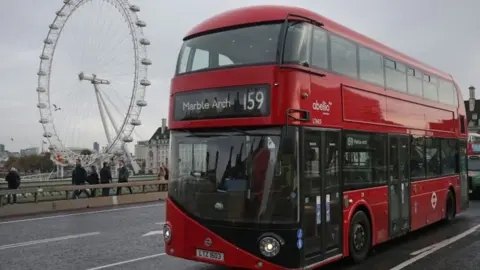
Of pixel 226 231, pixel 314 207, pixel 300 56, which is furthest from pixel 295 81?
pixel 226 231

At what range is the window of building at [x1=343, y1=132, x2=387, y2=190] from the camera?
8227 mm

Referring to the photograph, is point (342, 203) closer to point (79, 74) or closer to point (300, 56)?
point (300, 56)

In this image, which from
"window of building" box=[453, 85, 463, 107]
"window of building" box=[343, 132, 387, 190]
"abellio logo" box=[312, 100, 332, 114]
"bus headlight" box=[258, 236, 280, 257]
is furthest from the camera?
"window of building" box=[453, 85, 463, 107]

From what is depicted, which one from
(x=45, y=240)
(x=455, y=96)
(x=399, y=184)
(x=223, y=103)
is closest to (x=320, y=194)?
(x=223, y=103)

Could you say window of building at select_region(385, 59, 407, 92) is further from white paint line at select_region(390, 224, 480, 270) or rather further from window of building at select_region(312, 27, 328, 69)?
white paint line at select_region(390, 224, 480, 270)

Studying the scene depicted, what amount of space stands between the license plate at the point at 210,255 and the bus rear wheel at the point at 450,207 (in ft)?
27.1

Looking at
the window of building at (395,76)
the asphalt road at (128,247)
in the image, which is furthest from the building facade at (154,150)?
the window of building at (395,76)

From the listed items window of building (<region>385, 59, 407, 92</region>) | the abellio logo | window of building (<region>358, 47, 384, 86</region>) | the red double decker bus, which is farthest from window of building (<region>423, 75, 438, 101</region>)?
the abellio logo

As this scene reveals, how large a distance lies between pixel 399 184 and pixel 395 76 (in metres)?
2.23

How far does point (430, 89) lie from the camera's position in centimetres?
1202

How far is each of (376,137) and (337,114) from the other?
1.65 m

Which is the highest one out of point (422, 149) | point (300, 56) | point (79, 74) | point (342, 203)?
point (79, 74)

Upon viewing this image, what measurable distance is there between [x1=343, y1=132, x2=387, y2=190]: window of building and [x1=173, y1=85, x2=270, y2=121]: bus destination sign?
6.50 feet

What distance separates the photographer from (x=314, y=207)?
7117mm
